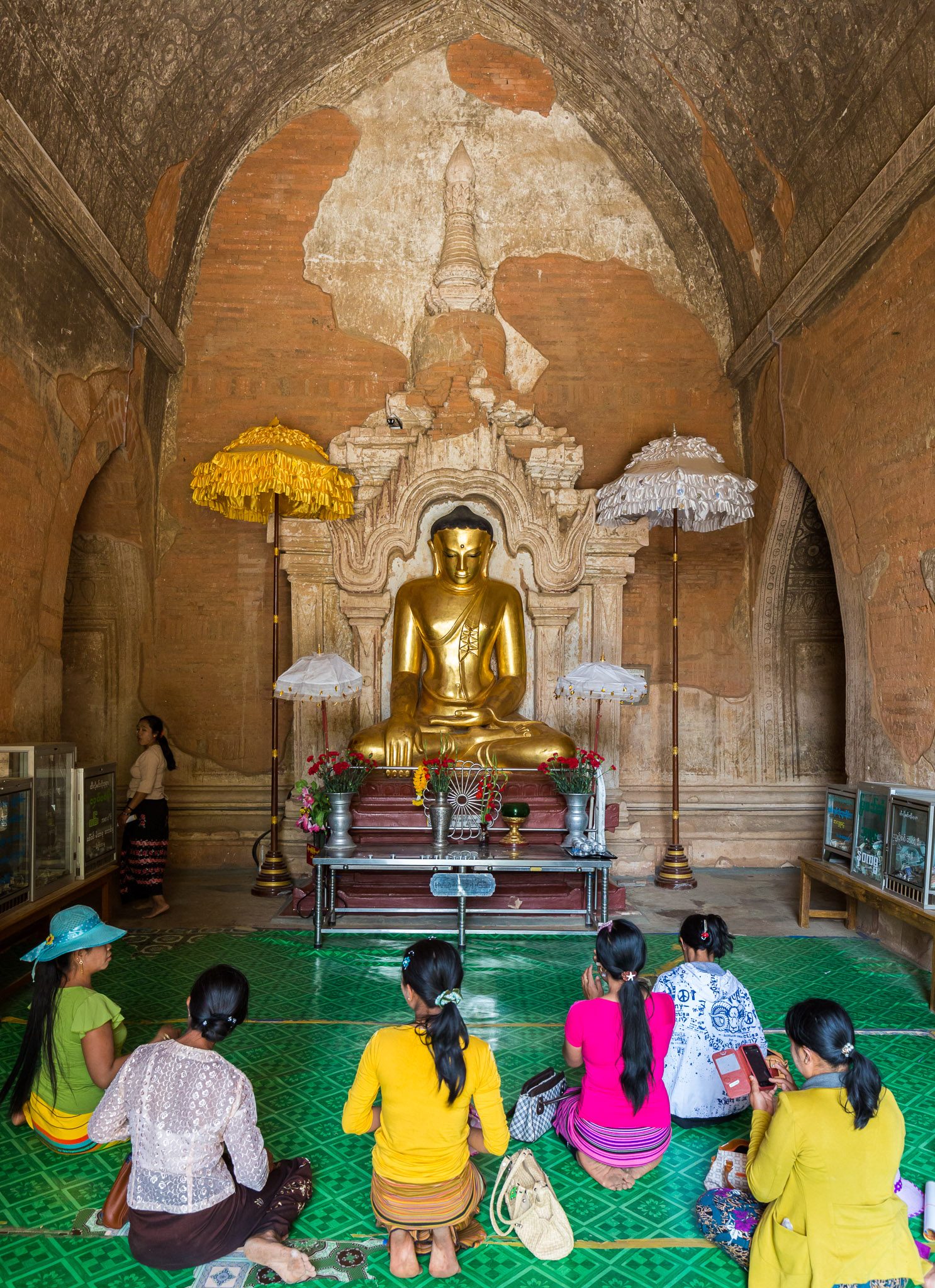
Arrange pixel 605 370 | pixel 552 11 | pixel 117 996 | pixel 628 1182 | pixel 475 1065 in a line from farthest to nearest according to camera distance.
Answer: pixel 605 370 < pixel 552 11 < pixel 117 996 < pixel 628 1182 < pixel 475 1065

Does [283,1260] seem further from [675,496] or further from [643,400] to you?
[643,400]

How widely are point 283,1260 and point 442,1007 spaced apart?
2.79 ft

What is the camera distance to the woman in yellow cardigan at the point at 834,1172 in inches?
86.3

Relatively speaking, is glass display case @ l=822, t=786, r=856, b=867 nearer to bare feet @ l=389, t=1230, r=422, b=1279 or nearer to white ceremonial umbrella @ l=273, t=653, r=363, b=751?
white ceremonial umbrella @ l=273, t=653, r=363, b=751

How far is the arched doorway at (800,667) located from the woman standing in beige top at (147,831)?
5417 millimetres

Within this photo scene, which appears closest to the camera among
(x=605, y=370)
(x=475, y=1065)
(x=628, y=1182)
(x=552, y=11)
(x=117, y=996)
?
(x=475, y=1065)

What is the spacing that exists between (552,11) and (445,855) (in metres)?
7.55

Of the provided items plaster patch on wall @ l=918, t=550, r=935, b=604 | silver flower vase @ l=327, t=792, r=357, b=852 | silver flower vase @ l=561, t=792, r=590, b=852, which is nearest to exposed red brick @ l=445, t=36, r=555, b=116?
plaster patch on wall @ l=918, t=550, r=935, b=604

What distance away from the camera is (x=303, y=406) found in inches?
342

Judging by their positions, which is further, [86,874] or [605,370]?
[605,370]

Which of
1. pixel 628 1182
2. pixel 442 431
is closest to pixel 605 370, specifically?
pixel 442 431

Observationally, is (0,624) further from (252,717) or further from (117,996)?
(252,717)

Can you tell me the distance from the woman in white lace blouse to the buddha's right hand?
4.45 m

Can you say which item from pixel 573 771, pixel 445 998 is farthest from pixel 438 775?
pixel 445 998
